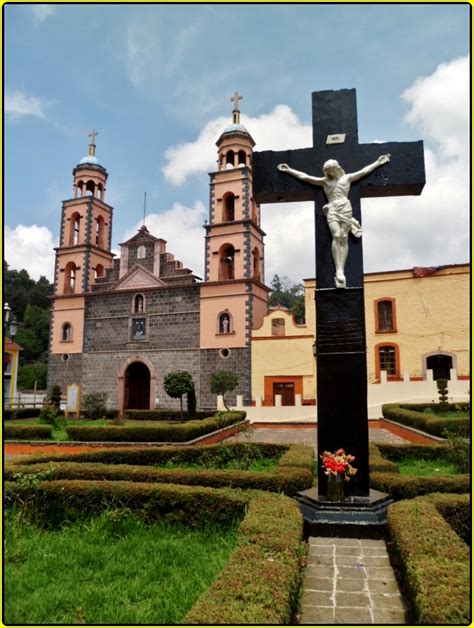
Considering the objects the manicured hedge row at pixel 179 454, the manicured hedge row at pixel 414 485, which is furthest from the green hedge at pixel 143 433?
the manicured hedge row at pixel 414 485

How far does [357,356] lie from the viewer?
512cm

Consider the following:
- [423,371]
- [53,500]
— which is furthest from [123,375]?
[53,500]

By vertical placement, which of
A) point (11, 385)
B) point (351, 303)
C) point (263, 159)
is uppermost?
point (263, 159)

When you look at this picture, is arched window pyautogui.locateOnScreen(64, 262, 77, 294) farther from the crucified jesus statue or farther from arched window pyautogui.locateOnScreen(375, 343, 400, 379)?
the crucified jesus statue

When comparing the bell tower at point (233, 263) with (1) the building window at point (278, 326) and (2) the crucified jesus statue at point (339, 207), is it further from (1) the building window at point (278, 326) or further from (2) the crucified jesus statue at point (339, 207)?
(2) the crucified jesus statue at point (339, 207)

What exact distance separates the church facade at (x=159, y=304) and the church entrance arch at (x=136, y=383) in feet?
0.17

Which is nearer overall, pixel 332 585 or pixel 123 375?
pixel 332 585

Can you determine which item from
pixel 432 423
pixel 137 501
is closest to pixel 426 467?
pixel 432 423

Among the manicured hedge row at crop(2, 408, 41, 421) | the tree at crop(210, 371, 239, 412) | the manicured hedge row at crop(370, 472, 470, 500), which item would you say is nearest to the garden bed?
the manicured hedge row at crop(370, 472, 470, 500)

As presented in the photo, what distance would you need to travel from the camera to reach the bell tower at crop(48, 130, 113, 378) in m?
25.5

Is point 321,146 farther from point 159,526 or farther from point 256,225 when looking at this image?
point 256,225

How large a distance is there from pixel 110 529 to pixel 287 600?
8.23 ft

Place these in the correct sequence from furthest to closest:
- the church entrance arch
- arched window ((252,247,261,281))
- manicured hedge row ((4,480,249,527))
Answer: the church entrance arch → arched window ((252,247,261,281)) → manicured hedge row ((4,480,249,527))

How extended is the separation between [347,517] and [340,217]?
3.20 meters
